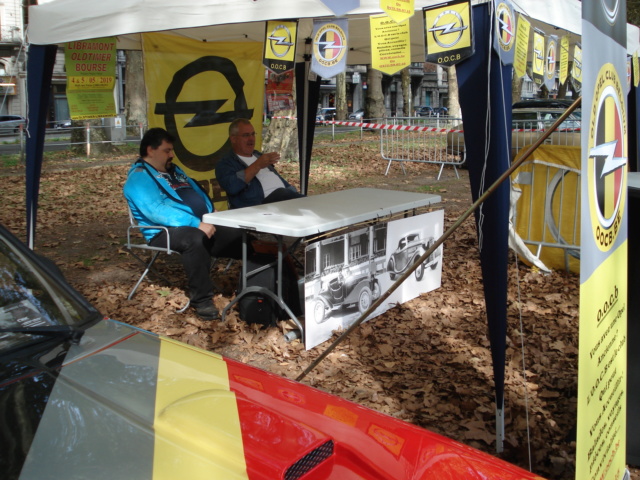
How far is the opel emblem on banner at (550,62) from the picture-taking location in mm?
5801

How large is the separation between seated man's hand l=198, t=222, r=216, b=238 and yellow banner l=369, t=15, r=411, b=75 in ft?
6.59

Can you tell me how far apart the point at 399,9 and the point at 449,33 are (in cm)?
57

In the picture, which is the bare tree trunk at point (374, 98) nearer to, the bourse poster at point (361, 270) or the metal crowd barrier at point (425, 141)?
the metal crowd barrier at point (425, 141)

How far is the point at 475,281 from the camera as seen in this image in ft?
20.6

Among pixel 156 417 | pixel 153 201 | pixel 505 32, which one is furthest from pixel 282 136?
pixel 156 417

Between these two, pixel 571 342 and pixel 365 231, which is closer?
pixel 571 342

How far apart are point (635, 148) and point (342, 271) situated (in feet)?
15.0

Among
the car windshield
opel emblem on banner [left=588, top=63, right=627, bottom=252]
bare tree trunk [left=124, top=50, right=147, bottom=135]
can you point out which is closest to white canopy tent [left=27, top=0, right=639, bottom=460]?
opel emblem on banner [left=588, top=63, right=627, bottom=252]

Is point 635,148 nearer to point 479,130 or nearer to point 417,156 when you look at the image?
point 479,130

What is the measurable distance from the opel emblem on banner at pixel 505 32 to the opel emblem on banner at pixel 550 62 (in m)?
2.55

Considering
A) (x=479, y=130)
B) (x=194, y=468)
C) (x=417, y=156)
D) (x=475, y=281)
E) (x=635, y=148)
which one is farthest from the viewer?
(x=417, y=156)

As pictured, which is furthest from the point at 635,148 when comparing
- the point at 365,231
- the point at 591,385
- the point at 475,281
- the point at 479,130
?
the point at 591,385

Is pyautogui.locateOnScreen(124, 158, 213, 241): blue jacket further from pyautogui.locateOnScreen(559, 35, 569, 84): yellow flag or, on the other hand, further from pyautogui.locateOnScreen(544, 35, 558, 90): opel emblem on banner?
pyautogui.locateOnScreen(559, 35, 569, 84): yellow flag

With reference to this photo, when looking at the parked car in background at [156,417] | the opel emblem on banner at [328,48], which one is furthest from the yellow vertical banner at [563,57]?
the parked car in background at [156,417]
